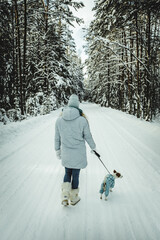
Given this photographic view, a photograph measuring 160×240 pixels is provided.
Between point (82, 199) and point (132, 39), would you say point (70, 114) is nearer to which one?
point (82, 199)

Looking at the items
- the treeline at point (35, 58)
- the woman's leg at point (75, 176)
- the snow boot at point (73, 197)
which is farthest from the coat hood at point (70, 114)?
the treeline at point (35, 58)

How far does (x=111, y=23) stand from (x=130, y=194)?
24.6 feet

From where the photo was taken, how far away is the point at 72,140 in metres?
2.69

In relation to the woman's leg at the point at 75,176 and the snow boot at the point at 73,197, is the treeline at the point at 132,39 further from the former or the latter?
the snow boot at the point at 73,197

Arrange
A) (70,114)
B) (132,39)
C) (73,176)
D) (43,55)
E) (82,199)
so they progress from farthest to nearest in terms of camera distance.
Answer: (43,55)
(132,39)
(82,199)
(73,176)
(70,114)

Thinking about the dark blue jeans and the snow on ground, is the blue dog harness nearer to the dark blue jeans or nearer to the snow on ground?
the snow on ground

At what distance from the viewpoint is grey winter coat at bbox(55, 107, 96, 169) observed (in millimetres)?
2623

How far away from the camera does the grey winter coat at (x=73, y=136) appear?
262cm

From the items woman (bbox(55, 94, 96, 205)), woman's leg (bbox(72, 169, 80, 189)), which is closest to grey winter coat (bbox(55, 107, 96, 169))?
woman (bbox(55, 94, 96, 205))

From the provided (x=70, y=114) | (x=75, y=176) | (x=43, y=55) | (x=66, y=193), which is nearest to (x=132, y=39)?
(x=43, y=55)

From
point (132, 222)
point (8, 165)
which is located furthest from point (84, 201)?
point (8, 165)

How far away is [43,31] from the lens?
15516 mm

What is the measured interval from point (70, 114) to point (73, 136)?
0.41 metres

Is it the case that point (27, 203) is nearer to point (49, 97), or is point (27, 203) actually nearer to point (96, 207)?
point (96, 207)
